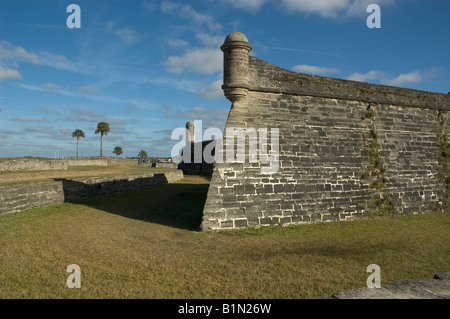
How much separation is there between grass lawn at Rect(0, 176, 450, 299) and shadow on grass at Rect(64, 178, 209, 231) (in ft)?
0.51

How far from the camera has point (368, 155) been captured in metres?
11.3

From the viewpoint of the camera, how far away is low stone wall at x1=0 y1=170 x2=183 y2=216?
997 centimetres

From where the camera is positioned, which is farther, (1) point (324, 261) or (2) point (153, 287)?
(1) point (324, 261)

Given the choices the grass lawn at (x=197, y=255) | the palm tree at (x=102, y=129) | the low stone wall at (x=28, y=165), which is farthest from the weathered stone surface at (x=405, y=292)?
the palm tree at (x=102, y=129)

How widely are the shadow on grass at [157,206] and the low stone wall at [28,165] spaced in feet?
37.5

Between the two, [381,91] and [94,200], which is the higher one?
[381,91]

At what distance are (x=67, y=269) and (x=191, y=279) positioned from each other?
2333 mm

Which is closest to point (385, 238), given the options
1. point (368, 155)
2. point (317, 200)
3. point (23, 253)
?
point (317, 200)

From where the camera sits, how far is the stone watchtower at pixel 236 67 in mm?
9242

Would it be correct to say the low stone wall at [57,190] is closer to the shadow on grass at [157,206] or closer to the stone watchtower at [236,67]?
the shadow on grass at [157,206]

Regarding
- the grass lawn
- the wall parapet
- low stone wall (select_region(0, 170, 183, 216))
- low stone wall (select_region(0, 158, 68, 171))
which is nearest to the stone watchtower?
the wall parapet

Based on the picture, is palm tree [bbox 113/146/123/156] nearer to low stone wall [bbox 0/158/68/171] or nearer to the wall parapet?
low stone wall [bbox 0/158/68/171]

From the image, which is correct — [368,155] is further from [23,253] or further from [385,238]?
[23,253]
